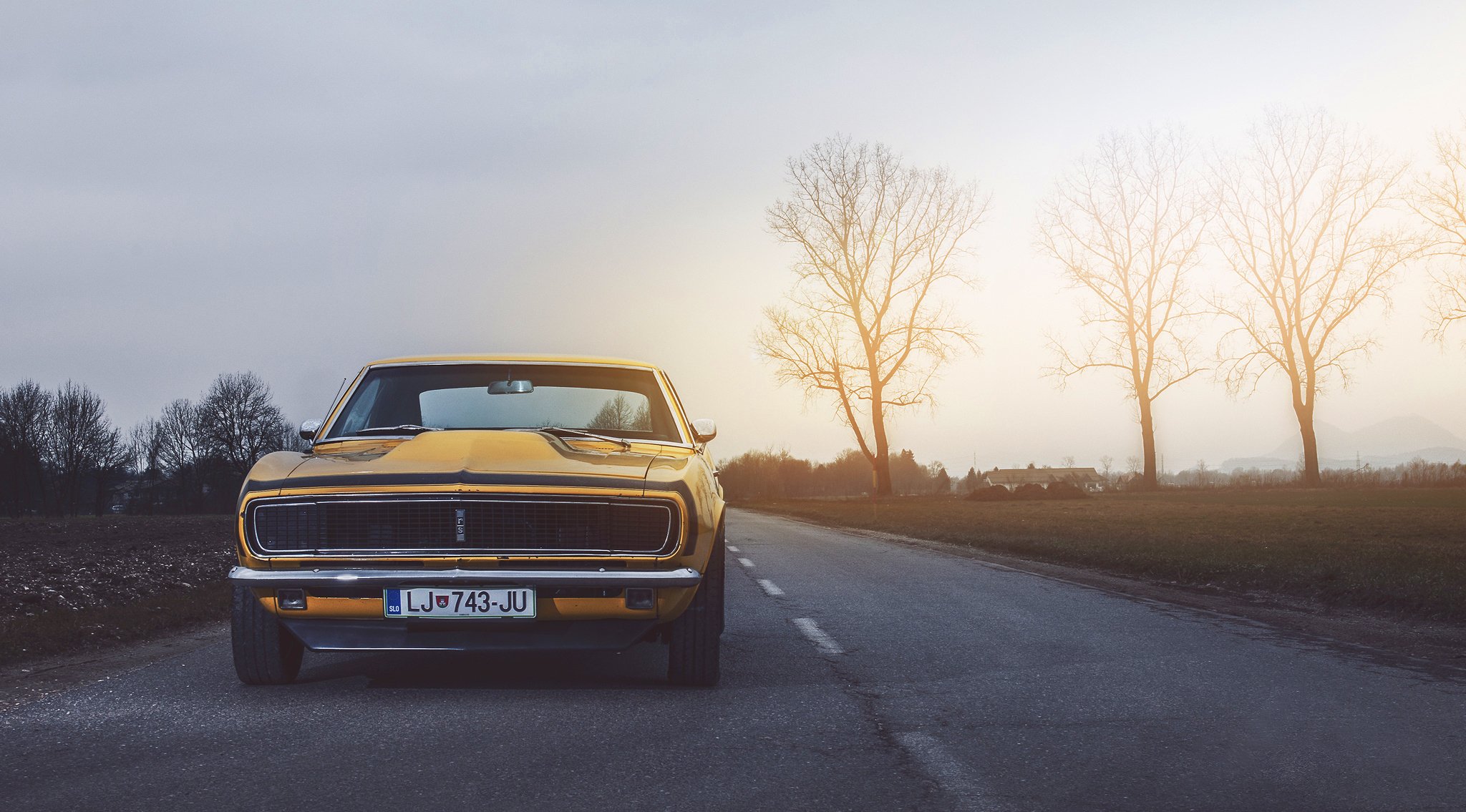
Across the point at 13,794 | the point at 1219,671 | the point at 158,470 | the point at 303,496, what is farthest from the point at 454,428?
the point at 158,470

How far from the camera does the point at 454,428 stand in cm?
627

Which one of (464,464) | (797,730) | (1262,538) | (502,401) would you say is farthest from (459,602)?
(1262,538)

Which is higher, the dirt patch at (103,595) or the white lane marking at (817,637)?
the dirt patch at (103,595)

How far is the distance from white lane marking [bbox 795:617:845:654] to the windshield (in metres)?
1.50

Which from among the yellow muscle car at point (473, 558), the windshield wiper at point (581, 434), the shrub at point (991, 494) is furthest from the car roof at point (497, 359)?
the shrub at point (991, 494)

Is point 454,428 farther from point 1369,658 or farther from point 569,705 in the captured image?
point 1369,658

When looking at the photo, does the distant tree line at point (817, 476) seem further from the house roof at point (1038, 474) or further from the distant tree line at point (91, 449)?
the distant tree line at point (91, 449)

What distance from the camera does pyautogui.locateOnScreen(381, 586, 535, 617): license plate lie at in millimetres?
4844

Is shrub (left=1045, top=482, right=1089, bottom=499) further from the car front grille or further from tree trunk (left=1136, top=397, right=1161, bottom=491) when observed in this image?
the car front grille

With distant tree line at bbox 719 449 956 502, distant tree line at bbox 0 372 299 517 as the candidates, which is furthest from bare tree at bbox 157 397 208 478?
distant tree line at bbox 719 449 956 502

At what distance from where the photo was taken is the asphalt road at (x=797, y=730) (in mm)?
3504

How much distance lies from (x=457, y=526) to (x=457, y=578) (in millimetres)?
237

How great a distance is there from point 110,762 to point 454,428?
8.73 feet

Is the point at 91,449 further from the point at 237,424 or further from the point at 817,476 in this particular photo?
the point at 817,476
